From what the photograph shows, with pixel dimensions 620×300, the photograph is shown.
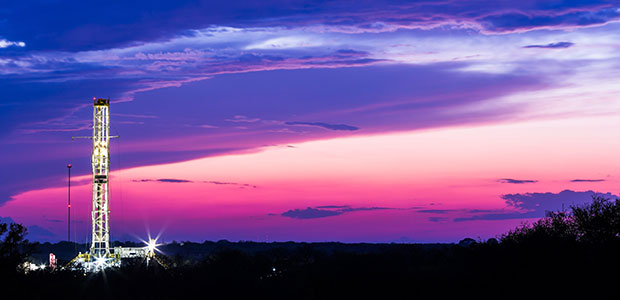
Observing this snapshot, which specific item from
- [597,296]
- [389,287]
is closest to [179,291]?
[389,287]

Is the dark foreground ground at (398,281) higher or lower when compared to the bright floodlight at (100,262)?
lower

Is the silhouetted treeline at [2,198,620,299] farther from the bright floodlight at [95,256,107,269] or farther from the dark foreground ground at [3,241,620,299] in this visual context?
the bright floodlight at [95,256,107,269]

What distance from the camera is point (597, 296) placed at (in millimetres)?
42781

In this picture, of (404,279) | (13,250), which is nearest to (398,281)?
(404,279)

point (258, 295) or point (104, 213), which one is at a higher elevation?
point (104, 213)

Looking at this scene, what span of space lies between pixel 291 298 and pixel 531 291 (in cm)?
1286

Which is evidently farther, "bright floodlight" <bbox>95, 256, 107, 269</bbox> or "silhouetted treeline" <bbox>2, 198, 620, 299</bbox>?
"bright floodlight" <bbox>95, 256, 107, 269</bbox>

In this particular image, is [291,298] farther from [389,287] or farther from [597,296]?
[597,296]

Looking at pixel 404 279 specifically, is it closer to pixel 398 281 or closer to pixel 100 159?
pixel 398 281

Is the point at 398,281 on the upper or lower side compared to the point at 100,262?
lower

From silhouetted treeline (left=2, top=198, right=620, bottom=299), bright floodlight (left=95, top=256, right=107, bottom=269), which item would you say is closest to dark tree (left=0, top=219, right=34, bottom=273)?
silhouetted treeline (left=2, top=198, right=620, bottom=299)

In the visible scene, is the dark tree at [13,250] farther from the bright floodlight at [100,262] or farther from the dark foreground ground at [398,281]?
the bright floodlight at [100,262]

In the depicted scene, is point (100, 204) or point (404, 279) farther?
point (100, 204)

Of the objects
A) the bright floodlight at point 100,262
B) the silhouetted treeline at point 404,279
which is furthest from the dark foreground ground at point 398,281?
the bright floodlight at point 100,262
